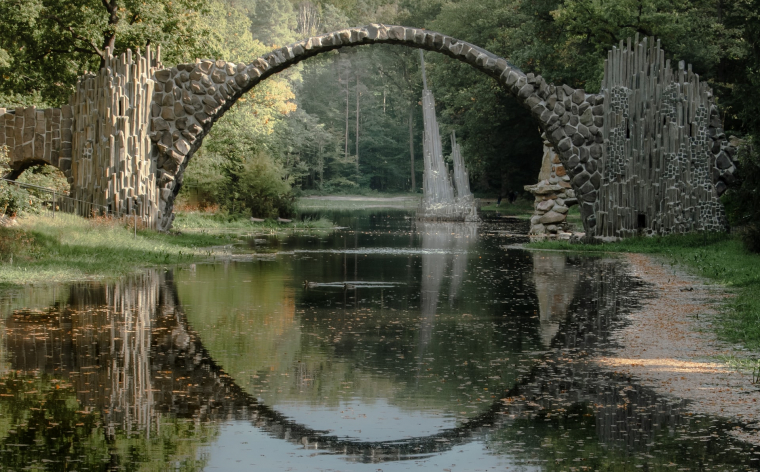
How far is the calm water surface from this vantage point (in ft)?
21.6

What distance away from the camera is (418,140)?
107 m

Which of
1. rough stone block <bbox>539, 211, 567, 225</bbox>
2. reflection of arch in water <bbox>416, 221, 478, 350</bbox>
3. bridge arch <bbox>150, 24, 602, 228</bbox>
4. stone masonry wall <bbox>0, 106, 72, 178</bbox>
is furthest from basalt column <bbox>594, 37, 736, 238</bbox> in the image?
stone masonry wall <bbox>0, 106, 72, 178</bbox>

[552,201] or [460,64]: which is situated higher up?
[460,64]

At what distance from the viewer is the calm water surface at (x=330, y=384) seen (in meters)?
6.59

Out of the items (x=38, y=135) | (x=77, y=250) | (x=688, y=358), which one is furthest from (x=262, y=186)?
(x=688, y=358)

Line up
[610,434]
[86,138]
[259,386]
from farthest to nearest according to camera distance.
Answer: [86,138]
[259,386]
[610,434]

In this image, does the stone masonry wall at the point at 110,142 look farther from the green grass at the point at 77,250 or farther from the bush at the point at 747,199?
the bush at the point at 747,199

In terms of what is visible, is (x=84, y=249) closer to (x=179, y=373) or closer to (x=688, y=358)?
(x=179, y=373)

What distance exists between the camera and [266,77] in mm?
27078

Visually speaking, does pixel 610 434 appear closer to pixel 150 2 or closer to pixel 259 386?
pixel 259 386

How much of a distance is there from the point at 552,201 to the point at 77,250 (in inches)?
712

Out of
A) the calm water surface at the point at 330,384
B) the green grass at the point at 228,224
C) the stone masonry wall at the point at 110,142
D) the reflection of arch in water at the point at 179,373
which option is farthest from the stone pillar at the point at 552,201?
the reflection of arch in water at the point at 179,373

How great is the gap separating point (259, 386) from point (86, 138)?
62.9 ft

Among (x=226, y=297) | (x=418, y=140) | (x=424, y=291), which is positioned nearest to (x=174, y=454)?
(x=226, y=297)
